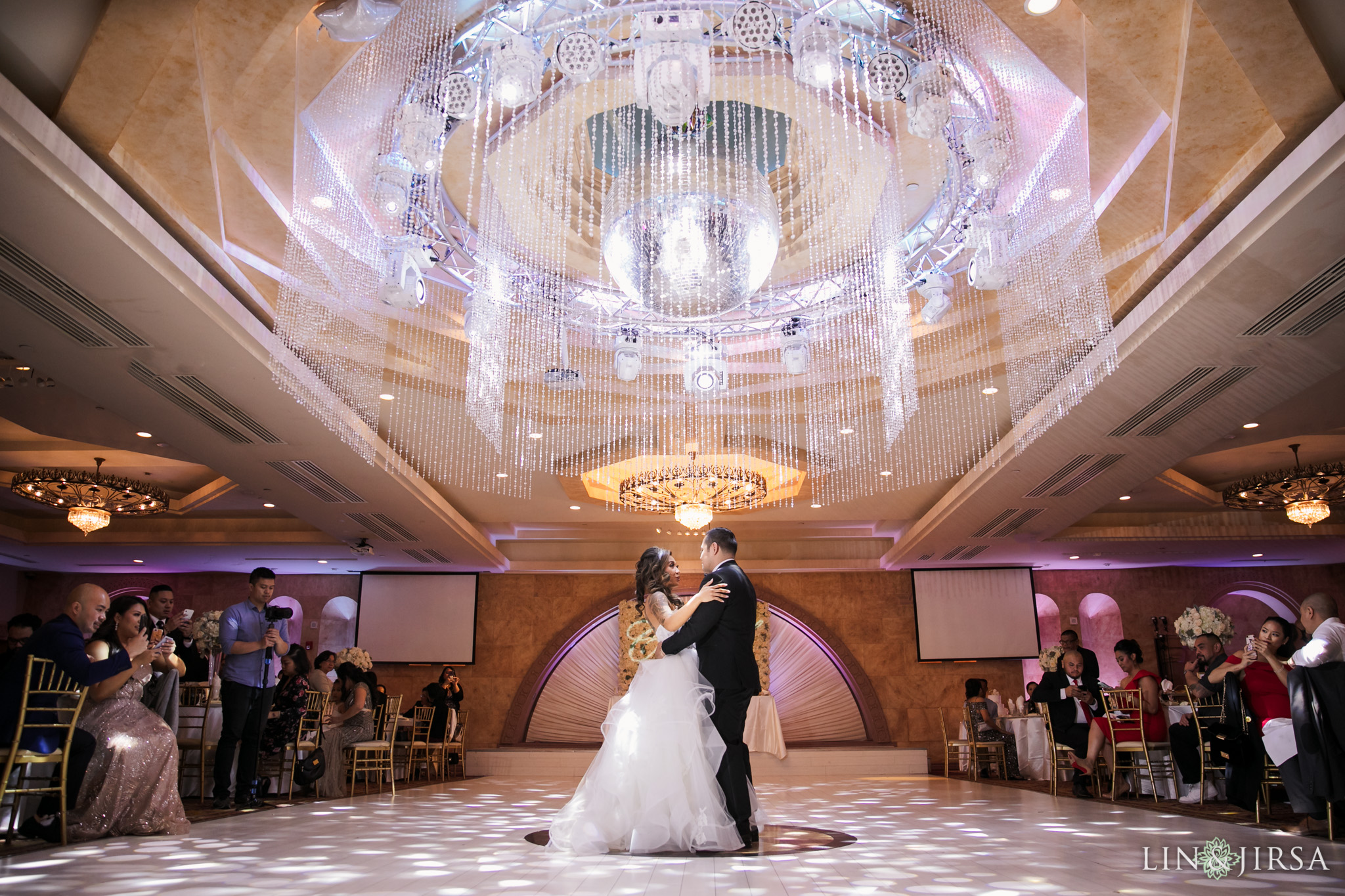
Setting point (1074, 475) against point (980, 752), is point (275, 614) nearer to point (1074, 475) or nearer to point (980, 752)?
point (1074, 475)

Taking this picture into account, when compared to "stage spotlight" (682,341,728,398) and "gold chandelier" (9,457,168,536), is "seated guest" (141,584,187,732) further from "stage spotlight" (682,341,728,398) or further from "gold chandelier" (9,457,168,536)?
"gold chandelier" (9,457,168,536)

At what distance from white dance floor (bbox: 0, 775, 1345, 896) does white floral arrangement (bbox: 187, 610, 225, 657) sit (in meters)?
1.56

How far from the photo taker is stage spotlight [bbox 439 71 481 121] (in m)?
4.91

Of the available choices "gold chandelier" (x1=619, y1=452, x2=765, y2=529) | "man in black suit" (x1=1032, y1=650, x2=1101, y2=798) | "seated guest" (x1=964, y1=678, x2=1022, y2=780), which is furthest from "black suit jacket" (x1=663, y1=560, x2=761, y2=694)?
"seated guest" (x1=964, y1=678, x2=1022, y2=780)

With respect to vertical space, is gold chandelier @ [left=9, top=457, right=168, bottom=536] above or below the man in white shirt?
above

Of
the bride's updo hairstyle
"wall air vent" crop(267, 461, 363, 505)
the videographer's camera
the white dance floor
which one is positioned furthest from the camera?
"wall air vent" crop(267, 461, 363, 505)

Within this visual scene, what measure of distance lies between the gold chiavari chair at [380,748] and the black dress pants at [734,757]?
5227mm

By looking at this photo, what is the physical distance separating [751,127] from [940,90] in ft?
4.93

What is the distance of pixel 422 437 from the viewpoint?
979cm

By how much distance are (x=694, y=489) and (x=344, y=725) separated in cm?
482

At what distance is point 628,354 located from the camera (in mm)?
7902

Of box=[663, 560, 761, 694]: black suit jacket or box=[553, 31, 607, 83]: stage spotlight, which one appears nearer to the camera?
box=[663, 560, 761, 694]: black suit jacket

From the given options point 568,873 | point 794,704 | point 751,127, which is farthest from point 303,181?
point 794,704

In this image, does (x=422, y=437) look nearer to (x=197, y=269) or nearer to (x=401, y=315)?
(x=401, y=315)
